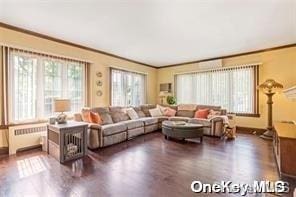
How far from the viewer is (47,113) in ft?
14.2

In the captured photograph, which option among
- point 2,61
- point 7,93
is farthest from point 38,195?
point 2,61

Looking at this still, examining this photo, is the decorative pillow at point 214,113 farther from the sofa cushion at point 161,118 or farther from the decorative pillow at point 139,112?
the decorative pillow at point 139,112

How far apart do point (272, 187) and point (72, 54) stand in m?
4.97

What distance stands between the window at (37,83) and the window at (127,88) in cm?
146

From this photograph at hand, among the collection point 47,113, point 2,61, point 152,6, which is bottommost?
point 47,113

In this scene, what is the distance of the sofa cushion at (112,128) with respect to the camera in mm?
4099

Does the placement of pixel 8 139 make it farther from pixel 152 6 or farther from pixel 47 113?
pixel 152 6

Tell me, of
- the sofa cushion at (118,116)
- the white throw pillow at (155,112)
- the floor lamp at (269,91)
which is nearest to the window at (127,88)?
the sofa cushion at (118,116)

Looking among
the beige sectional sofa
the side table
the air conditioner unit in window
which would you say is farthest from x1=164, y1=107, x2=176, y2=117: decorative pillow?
the side table

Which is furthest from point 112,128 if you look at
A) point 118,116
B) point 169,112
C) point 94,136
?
point 169,112

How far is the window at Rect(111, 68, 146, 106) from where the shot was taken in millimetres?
6211

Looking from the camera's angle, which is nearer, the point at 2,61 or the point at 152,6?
the point at 152,6

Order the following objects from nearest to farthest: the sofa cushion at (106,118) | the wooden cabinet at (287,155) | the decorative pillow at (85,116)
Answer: the wooden cabinet at (287,155)
the decorative pillow at (85,116)
the sofa cushion at (106,118)

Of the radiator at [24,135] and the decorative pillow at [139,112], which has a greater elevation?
the decorative pillow at [139,112]
